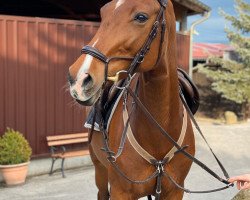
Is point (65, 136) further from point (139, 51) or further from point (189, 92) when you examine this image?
point (139, 51)

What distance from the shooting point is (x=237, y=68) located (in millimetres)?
17312

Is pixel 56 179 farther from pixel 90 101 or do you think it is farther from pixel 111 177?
pixel 90 101

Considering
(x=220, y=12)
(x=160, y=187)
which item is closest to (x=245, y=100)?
(x=220, y=12)

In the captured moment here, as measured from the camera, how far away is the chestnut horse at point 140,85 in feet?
6.96

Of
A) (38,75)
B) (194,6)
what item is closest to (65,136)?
(38,75)

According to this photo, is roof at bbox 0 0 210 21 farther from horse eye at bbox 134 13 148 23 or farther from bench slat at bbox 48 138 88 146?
horse eye at bbox 134 13 148 23

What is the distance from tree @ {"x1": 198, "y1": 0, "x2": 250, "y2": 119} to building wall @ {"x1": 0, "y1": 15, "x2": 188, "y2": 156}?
9554 millimetres

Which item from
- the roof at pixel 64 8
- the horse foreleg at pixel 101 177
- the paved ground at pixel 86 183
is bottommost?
the paved ground at pixel 86 183

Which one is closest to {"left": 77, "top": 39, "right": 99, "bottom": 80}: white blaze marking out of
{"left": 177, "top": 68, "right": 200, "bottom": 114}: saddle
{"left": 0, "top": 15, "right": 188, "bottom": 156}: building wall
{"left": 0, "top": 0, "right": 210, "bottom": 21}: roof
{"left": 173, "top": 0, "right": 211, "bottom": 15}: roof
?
{"left": 177, "top": 68, "right": 200, "bottom": 114}: saddle

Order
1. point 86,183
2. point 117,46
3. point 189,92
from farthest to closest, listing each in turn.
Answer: point 86,183 < point 189,92 < point 117,46

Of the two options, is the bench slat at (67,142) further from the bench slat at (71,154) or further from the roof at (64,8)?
the roof at (64,8)

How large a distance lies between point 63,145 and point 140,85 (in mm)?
5810

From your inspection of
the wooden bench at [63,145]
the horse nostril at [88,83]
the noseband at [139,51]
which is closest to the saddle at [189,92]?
the noseband at [139,51]

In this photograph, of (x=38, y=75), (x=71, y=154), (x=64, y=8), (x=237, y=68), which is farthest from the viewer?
(x=237, y=68)
